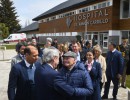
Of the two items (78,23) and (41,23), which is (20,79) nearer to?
(78,23)

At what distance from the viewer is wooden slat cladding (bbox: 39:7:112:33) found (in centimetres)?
3631

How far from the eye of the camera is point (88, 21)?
41438 millimetres

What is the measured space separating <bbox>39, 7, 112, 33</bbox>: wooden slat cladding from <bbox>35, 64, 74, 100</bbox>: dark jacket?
1246 inches

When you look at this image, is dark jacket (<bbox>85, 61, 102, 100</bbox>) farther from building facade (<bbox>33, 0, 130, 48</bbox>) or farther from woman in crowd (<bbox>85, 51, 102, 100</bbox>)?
building facade (<bbox>33, 0, 130, 48</bbox>)

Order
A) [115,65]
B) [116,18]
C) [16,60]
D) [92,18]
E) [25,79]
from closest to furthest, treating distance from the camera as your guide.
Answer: [25,79], [16,60], [115,65], [116,18], [92,18]

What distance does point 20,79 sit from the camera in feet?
16.4

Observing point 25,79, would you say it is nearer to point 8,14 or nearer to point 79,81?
point 79,81

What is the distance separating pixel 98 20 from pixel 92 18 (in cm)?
207

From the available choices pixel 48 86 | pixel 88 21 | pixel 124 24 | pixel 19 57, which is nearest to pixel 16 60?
pixel 19 57

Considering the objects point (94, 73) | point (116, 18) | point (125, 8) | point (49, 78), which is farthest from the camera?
point (116, 18)

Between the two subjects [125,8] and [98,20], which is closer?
[125,8]

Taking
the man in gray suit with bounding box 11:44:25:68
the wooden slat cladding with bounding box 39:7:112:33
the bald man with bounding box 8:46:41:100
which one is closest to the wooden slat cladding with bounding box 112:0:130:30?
the wooden slat cladding with bounding box 39:7:112:33

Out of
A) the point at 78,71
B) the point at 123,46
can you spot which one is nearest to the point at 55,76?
the point at 78,71

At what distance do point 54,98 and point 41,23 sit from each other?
2619 inches
